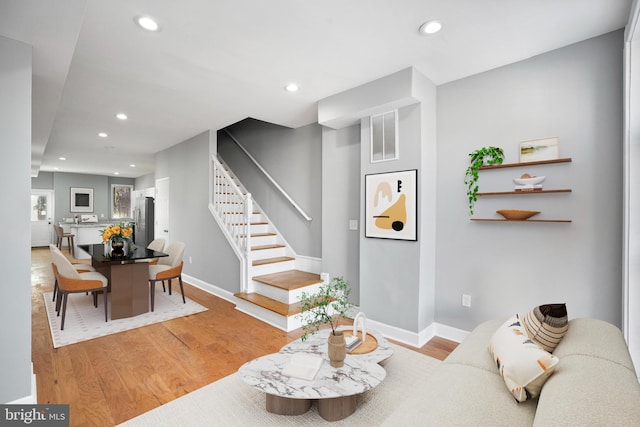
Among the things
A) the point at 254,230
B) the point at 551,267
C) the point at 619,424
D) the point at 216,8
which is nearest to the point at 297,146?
the point at 254,230

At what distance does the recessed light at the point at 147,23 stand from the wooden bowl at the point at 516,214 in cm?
312

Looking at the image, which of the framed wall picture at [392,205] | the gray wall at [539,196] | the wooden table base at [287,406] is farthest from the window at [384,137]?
the wooden table base at [287,406]

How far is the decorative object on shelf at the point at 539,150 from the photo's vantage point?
245cm

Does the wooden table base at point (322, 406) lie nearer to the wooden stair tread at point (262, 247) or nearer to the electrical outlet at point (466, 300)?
the electrical outlet at point (466, 300)

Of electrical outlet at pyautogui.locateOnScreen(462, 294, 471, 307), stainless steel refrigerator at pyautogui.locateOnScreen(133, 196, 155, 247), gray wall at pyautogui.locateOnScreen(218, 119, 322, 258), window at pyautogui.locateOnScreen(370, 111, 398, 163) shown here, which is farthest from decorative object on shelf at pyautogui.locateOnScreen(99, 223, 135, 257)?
electrical outlet at pyautogui.locateOnScreen(462, 294, 471, 307)

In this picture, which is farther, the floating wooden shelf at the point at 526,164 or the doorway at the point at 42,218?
the doorway at the point at 42,218

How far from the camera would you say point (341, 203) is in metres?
3.84

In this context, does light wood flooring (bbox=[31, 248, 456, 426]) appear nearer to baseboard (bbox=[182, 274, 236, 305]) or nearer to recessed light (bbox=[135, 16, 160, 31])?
baseboard (bbox=[182, 274, 236, 305])

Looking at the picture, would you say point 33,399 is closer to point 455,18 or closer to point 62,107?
point 62,107

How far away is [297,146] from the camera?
4719 millimetres

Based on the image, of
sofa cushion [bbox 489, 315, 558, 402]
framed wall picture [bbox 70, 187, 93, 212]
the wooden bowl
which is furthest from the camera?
framed wall picture [bbox 70, 187, 93, 212]

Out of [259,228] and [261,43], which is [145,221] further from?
[261,43]

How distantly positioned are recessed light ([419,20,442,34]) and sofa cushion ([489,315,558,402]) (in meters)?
2.06

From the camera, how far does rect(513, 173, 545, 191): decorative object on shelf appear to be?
247 cm
